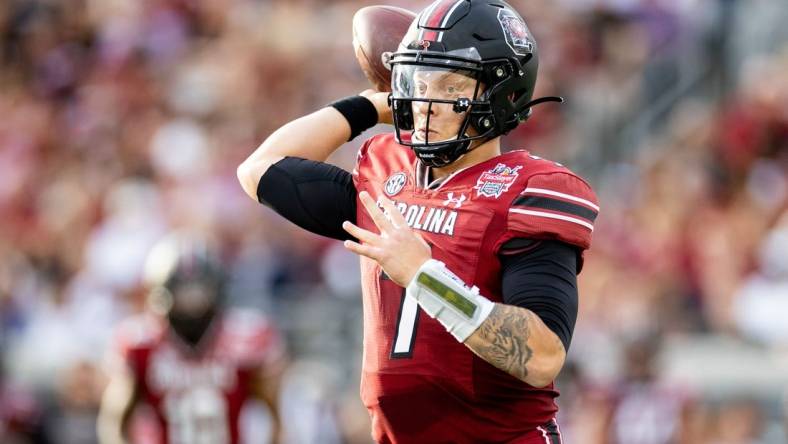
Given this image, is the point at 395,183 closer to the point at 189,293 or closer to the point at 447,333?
the point at 447,333

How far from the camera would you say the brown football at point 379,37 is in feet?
14.0

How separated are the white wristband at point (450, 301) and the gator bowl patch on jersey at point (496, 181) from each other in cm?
36

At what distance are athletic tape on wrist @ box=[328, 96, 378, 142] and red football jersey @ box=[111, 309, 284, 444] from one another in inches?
108

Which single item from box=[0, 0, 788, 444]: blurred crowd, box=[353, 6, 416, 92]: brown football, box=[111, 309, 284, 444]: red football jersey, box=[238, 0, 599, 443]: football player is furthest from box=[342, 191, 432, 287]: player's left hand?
box=[0, 0, 788, 444]: blurred crowd

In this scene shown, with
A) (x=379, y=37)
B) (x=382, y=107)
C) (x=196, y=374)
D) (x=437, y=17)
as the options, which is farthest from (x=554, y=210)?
(x=196, y=374)

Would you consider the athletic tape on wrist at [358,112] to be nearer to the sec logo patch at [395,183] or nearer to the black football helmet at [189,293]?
the sec logo patch at [395,183]

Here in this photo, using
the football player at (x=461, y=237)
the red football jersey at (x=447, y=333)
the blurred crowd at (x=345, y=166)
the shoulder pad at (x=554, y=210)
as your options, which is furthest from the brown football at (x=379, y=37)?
the blurred crowd at (x=345, y=166)

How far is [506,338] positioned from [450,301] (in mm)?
152


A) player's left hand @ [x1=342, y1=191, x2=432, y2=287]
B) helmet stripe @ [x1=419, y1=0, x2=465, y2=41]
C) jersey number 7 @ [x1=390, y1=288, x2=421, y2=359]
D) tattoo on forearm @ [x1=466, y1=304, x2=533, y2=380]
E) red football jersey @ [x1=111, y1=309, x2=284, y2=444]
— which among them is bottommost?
red football jersey @ [x1=111, y1=309, x2=284, y2=444]

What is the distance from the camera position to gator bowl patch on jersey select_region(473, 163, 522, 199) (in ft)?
12.1

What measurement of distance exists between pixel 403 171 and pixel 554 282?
2.04 ft

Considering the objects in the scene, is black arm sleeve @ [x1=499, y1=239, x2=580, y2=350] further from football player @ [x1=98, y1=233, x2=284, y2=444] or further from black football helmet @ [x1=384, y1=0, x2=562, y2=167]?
football player @ [x1=98, y1=233, x2=284, y2=444]

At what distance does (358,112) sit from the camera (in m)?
4.23

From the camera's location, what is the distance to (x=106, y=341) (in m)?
9.16
